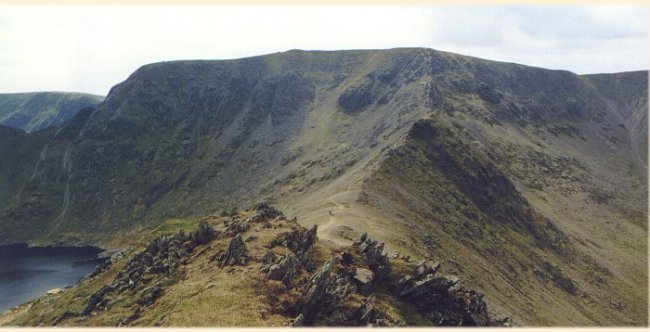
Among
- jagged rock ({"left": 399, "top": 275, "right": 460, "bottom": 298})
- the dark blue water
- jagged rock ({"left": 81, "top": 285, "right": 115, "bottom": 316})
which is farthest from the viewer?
the dark blue water

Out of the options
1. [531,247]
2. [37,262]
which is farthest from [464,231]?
[37,262]

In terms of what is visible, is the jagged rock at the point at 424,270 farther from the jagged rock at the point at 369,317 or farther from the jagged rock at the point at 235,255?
the jagged rock at the point at 235,255

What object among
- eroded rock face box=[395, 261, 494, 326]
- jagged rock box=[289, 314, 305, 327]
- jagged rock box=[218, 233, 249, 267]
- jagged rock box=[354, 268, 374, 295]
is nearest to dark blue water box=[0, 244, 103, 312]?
jagged rock box=[218, 233, 249, 267]

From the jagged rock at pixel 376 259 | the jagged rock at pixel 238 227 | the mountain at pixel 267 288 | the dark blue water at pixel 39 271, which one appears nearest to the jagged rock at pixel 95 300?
the mountain at pixel 267 288

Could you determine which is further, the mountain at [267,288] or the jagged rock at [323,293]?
the jagged rock at [323,293]

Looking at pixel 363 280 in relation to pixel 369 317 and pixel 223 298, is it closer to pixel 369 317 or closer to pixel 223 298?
pixel 369 317

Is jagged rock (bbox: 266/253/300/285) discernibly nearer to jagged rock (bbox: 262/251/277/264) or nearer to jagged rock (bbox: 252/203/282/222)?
jagged rock (bbox: 262/251/277/264)

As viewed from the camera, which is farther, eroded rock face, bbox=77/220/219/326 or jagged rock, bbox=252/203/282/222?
jagged rock, bbox=252/203/282/222
